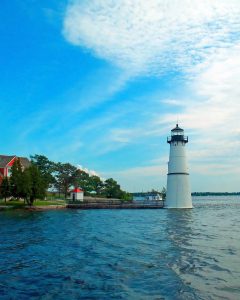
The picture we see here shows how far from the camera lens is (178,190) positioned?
67.1 m

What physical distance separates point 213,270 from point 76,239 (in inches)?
563

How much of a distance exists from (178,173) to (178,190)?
3229 millimetres

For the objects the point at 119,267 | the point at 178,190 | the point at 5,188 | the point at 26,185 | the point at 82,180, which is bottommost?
the point at 119,267

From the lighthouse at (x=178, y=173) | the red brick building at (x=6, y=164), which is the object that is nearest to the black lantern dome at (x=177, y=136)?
the lighthouse at (x=178, y=173)

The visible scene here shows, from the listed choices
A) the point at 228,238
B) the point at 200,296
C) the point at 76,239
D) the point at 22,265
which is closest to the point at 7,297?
the point at 22,265

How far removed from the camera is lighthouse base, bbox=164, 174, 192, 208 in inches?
2601

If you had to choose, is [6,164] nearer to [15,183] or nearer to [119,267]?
[15,183]

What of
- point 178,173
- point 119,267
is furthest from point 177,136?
point 119,267

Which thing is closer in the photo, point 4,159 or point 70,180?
point 4,159

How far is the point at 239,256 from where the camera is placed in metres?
22.7

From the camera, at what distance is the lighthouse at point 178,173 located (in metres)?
66.1

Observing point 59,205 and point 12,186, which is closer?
point 12,186

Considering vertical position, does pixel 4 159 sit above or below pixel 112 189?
above

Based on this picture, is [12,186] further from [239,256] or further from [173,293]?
[173,293]
